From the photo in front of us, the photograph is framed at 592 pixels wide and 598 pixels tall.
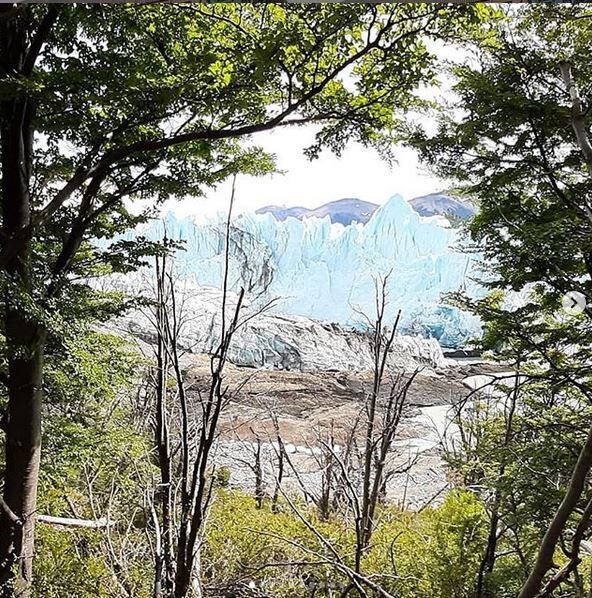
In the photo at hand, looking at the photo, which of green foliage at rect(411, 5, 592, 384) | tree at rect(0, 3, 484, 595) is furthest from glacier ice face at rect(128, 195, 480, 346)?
green foliage at rect(411, 5, 592, 384)

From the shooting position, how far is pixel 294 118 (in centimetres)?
190

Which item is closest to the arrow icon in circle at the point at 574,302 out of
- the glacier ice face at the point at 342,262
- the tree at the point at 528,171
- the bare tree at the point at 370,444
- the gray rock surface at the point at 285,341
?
the tree at the point at 528,171

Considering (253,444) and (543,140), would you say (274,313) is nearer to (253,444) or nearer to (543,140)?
(253,444)

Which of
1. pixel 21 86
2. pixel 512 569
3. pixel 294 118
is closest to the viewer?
pixel 21 86

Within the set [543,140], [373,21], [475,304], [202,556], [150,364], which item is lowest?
[202,556]

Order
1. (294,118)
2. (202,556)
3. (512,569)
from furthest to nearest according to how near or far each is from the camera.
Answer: (202,556)
(512,569)
(294,118)

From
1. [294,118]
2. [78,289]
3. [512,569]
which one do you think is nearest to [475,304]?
[294,118]

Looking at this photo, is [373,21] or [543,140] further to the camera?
[543,140]

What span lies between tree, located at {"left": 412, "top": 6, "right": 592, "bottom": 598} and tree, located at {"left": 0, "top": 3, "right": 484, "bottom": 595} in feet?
0.60

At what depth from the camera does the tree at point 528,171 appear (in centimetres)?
171

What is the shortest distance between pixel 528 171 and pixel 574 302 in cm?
44

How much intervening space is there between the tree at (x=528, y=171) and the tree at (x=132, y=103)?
0.60ft

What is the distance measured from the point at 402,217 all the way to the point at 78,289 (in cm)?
169

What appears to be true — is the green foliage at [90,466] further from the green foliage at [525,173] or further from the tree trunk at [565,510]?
the tree trunk at [565,510]
